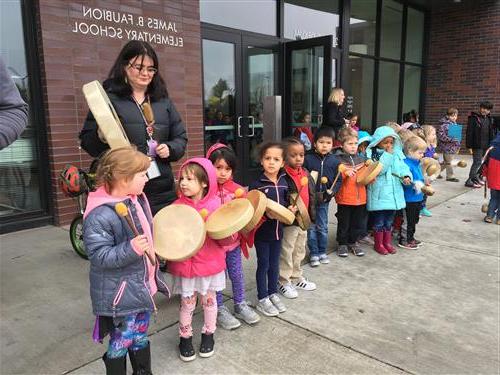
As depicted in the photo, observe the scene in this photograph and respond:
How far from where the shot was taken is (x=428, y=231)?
5246 mm

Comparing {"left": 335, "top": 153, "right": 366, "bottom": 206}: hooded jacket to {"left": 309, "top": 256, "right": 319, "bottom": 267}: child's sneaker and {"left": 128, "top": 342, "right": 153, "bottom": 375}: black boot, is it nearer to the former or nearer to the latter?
{"left": 309, "top": 256, "right": 319, "bottom": 267}: child's sneaker

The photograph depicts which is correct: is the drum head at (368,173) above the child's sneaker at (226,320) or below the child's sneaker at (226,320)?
above

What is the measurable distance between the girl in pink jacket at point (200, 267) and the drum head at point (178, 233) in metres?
0.22

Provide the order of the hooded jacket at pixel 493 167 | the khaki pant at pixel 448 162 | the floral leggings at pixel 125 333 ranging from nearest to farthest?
the floral leggings at pixel 125 333 < the hooded jacket at pixel 493 167 < the khaki pant at pixel 448 162

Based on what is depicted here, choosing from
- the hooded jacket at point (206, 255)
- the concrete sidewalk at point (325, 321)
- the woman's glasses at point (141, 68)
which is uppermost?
the woman's glasses at point (141, 68)

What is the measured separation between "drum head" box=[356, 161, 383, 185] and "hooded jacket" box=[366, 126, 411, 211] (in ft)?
0.65

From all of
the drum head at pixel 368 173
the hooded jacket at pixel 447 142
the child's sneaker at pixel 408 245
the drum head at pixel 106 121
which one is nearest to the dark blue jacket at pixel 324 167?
the drum head at pixel 368 173

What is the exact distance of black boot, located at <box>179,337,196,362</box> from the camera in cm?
250

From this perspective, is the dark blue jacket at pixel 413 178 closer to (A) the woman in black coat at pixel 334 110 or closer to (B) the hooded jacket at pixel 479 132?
(A) the woman in black coat at pixel 334 110

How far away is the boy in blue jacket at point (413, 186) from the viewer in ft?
14.6

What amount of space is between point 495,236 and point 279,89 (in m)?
4.50

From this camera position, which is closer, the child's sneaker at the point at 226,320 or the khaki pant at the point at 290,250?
the child's sneaker at the point at 226,320

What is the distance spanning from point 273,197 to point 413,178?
210cm

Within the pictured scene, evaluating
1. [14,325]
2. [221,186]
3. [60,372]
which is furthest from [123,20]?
[60,372]
